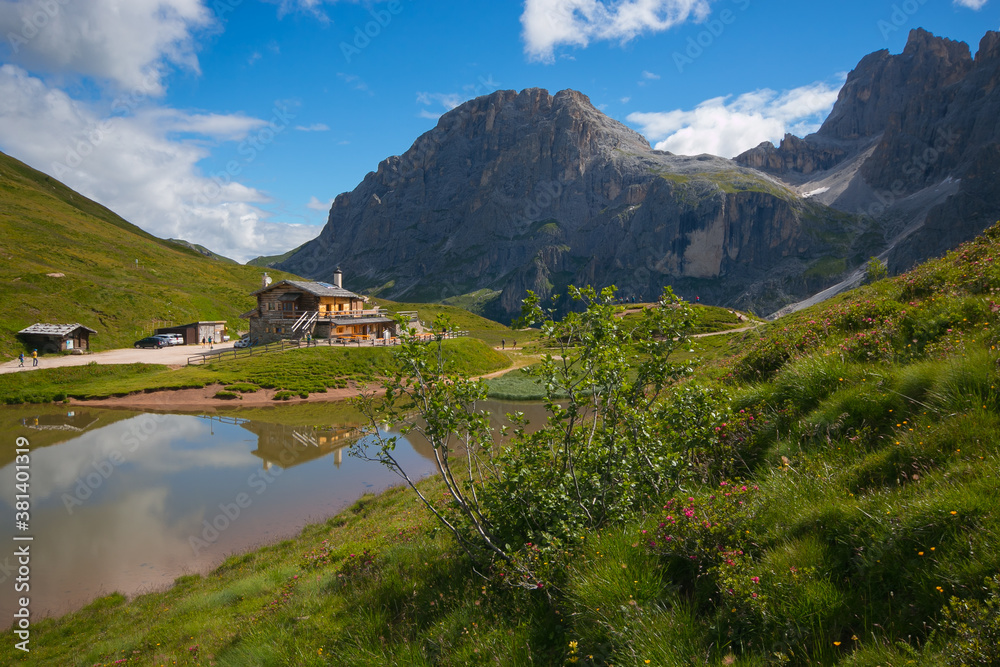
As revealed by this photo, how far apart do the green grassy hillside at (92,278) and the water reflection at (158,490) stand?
3936cm

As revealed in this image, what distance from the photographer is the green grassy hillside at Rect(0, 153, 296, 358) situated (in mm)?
68062

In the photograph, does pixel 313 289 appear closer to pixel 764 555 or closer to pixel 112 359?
pixel 112 359

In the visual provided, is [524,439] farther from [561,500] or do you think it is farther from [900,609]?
[900,609]

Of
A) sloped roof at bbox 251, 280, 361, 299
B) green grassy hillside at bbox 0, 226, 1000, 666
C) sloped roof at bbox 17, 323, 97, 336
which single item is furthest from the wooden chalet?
green grassy hillside at bbox 0, 226, 1000, 666

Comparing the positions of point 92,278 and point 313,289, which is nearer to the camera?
point 313,289

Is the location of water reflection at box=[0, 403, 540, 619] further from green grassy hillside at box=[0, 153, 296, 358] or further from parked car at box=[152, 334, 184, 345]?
green grassy hillside at box=[0, 153, 296, 358]

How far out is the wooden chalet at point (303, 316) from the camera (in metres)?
69.7

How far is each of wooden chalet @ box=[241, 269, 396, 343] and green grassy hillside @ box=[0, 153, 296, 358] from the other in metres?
21.5

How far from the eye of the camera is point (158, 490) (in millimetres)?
22453

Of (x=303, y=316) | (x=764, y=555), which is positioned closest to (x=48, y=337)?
(x=303, y=316)

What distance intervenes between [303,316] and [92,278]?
51.9 m

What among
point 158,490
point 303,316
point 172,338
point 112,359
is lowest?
point 158,490

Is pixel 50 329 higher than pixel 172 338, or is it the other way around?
pixel 50 329

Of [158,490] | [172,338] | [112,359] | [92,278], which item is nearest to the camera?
[158,490]
